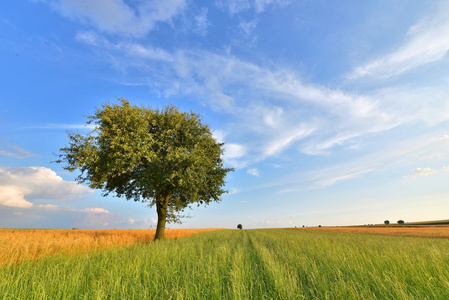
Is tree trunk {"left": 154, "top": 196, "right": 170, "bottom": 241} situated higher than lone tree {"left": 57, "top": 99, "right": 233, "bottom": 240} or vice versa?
lone tree {"left": 57, "top": 99, "right": 233, "bottom": 240}

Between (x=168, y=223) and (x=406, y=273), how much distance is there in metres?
21.6

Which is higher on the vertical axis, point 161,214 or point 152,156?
point 152,156

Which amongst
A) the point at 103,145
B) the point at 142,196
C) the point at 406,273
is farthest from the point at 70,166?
the point at 406,273

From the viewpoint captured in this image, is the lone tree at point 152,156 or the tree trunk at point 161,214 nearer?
the lone tree at point 152,156

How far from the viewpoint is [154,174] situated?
62.8ft

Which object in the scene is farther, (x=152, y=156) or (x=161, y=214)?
(x=161, y=214)

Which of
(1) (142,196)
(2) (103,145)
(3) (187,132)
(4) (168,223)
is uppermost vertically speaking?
(3) (187,132)

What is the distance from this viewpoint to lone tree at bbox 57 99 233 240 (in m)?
17.5

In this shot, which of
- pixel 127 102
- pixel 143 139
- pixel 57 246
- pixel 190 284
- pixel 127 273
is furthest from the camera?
pixel 127 102

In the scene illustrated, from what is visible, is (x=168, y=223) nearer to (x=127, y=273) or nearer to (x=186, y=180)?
(x=186, y=180)

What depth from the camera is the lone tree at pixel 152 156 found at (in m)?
17.5

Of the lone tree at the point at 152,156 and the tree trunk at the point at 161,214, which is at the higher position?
the lone tree at the point at 152,156

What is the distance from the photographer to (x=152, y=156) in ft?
60.1

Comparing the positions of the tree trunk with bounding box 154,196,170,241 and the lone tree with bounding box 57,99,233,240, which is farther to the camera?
the tree trunk with bounding box 154,196,170,241
